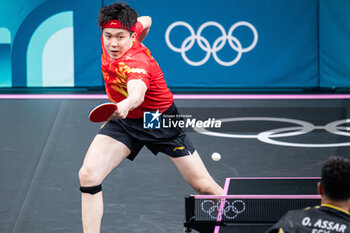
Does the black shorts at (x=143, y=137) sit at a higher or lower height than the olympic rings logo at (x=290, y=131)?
higher

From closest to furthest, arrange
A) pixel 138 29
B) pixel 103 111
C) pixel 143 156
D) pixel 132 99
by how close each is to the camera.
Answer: pixel 103 111
pixel 132 99
pixel 138 29
pixel 143 156

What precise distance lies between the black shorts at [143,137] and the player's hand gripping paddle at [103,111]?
3.42ft

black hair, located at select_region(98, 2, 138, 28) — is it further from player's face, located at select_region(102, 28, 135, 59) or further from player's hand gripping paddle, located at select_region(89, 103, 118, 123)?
player's hand gripping paddle, located at select_region(89, 103, 118, 123)

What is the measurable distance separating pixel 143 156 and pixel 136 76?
3405 millimetres

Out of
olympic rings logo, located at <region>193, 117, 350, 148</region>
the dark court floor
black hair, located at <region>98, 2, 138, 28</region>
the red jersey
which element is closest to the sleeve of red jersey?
the red jersey

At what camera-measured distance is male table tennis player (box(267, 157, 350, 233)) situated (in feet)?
10.2

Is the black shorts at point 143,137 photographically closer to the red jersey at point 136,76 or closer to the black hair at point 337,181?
the red jersey at point 136,76

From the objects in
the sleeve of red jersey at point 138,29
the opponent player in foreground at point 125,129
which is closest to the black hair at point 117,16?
the opponent player in foreground at point 125,129

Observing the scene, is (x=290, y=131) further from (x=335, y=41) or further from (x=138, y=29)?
(x=138, y=29)

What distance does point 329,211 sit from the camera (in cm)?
314

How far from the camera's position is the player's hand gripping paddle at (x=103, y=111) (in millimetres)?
4043

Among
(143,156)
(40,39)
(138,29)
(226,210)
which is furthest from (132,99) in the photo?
(40,39)

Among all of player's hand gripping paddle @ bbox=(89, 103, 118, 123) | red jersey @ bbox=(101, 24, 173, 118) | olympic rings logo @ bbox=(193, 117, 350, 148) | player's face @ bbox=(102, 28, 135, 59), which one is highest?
player's face @ bbox=(102, 28, 135, 59)

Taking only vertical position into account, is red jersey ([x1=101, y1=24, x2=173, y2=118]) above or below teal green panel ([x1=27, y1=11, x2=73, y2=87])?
below
